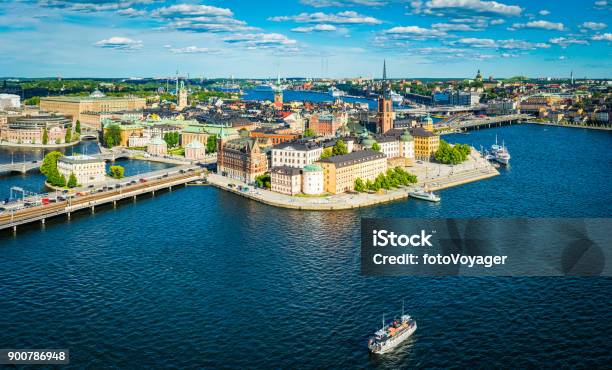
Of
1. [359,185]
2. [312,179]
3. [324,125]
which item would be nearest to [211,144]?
[324,125]

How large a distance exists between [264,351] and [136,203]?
142 feet

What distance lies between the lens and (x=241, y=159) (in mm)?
85562

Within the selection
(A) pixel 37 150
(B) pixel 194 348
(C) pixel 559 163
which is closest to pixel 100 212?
(B) pixel 194 348

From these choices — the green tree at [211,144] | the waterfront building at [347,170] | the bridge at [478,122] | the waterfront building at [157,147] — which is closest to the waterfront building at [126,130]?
the waterfront building at [157,147]

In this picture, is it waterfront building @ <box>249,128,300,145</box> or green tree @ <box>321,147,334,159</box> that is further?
waterfront building @ <box>249,128,300,145</box>

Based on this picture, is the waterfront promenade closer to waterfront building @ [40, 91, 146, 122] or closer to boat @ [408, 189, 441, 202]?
boat @ [408, 189, 441, 202]

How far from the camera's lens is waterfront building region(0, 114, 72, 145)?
128 metres

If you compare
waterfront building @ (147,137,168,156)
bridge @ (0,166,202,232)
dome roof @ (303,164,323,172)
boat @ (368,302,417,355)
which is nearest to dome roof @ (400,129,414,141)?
dome roof @ (303,164,323,172)

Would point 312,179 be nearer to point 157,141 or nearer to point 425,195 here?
point 425,195

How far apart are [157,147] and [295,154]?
3687 cm

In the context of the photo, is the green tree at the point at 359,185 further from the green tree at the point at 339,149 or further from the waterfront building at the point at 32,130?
the waterfront building at the point at 32,130

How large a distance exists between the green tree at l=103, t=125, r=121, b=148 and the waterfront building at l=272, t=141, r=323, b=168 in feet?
156

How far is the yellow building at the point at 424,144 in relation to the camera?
3996 inches

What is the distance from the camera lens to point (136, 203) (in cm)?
7350
